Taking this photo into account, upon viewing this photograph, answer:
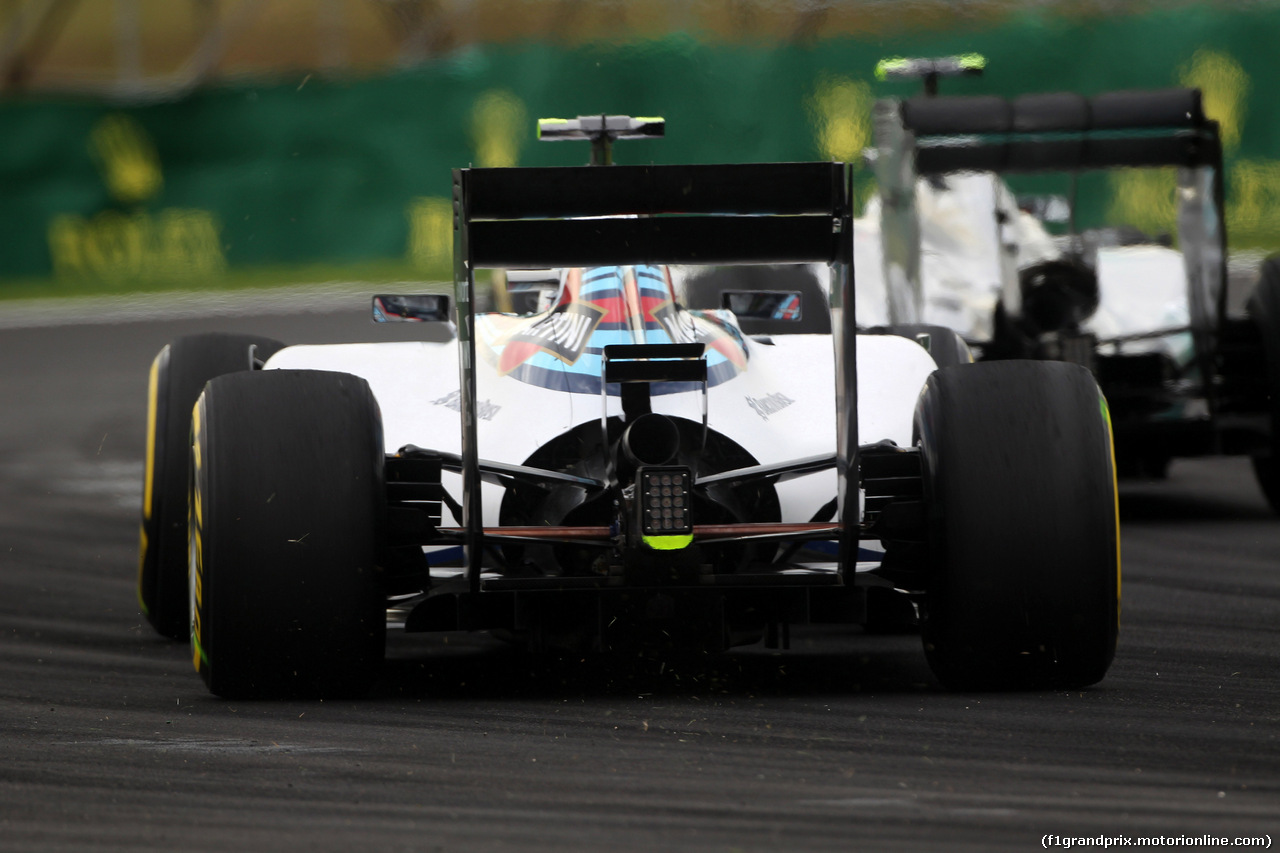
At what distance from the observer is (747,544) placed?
552 cm

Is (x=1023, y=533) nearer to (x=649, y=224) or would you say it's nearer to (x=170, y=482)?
(x=649, y=224)

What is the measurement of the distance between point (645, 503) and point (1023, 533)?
973 mm

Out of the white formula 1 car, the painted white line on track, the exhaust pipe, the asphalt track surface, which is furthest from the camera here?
the painted white line on track

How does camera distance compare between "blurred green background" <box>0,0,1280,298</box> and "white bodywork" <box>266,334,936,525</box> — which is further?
"blurred green background" <box>0,0,1280,298</box>

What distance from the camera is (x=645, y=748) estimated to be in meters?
4.64

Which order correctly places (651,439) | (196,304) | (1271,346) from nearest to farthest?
(651,439)
(1271,346)
(196,304)

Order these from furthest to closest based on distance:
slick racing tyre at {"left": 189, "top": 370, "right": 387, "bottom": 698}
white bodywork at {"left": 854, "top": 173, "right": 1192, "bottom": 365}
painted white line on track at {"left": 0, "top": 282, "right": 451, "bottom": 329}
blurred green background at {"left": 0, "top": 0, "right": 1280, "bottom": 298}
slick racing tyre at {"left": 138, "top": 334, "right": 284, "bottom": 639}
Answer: painted white line on track at {"left": 0, "top": 282, "right": 451, "bottom": 329} → blurred green background at {"left": 0, "top": 0, "right": 1280, "bottom": 298} → white bodywork at {"left": 854, "top": 173, "right": 1192, "bottom": 365} → slick racing tyre at {"left": 138, "top": 334, "right": 284, "bottom": 639} → slick racing tyre at {"left": 189, "top": 370, "right": 387, "bottom": 698}

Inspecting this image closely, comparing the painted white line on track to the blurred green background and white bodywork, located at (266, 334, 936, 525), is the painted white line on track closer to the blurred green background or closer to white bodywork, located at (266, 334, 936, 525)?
the blurred green background

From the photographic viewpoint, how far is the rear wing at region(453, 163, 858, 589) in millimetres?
5180

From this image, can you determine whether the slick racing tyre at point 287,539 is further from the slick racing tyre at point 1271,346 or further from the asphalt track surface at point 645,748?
the slick racing tyre at point 1271,346

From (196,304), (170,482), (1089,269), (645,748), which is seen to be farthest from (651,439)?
(196,304)

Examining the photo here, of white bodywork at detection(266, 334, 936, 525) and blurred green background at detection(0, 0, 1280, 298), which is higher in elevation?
blurred green background at detection(0, 0, 1280, 298)

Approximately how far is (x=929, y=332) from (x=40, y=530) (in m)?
5.44

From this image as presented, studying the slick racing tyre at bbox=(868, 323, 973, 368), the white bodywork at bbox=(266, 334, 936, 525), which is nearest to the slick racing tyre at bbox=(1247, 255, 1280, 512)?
the slick racing tyre at bbox=(868, 323, 973, 368)
